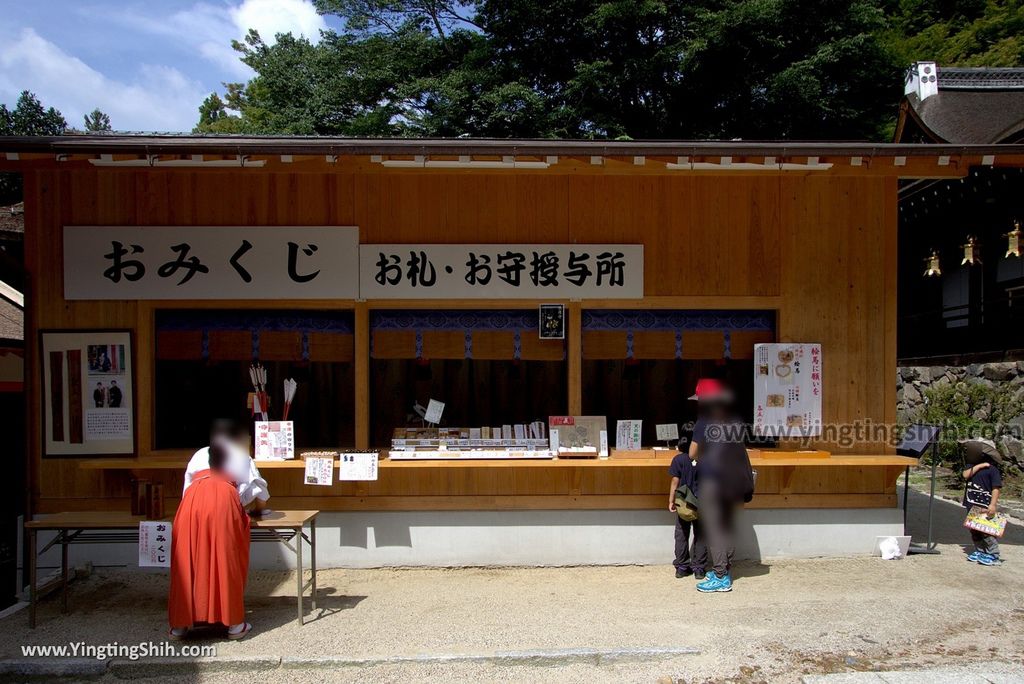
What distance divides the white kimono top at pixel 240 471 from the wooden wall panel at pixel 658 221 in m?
1.65

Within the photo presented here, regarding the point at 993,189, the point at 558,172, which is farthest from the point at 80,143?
the point at 993,189

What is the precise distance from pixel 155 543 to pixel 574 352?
Result: 161 inches

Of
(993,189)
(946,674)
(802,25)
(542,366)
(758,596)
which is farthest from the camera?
(802,25)

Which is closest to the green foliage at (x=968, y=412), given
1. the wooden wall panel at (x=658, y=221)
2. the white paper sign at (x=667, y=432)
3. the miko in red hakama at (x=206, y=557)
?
the wooden wall panel at (x=658, y=221)

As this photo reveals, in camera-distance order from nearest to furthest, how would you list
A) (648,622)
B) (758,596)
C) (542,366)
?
(648,622)
(758,596)
(542,366)

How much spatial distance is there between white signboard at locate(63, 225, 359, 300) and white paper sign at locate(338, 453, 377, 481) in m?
1.61

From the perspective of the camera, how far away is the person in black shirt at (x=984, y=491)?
7340 millimetres

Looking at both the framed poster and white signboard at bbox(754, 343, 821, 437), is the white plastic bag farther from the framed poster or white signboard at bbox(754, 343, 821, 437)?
the framed poster

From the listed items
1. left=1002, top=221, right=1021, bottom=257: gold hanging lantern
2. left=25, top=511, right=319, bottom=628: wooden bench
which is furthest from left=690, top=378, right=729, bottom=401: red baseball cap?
left=1002, top=221, right=1021, bottom=257: gold hanging lantern

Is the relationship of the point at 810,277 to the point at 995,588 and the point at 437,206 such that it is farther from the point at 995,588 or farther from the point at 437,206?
the point at 437,206

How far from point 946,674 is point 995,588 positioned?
2.33m

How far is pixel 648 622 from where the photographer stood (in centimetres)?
582

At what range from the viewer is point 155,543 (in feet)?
18.6

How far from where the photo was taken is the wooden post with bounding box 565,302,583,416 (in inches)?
291
